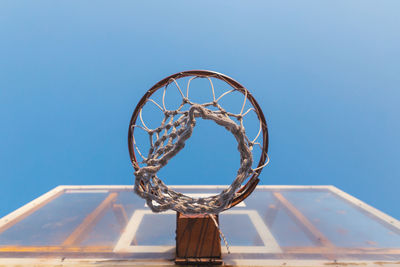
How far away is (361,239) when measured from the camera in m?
1.88

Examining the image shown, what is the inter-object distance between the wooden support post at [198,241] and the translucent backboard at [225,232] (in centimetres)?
11

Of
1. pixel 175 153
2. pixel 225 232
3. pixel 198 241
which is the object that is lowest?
pixel 225 232

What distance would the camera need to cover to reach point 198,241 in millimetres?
1578

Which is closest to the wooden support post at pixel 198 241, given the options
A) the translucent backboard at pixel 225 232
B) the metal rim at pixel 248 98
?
the translucent backboard at pixel 225 232

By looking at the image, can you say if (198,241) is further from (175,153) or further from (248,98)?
(248,98)

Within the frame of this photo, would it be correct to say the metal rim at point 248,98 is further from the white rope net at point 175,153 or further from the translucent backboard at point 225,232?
the translucent backboard at point 225,232

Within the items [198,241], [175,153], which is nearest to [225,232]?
[198,241]

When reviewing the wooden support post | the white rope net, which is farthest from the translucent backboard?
the white rope net

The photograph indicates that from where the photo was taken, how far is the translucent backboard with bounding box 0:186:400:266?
5.30 ft

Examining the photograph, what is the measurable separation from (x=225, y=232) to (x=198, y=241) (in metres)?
0.44

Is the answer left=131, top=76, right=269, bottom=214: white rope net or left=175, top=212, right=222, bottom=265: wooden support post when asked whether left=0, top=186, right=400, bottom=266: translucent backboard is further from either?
left=131, top=76, right=269, bottom=214: white rope net

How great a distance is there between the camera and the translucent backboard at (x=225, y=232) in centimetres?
162

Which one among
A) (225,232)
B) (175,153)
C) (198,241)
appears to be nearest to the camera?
(175,153)

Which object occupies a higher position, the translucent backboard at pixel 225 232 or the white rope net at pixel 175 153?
the white rope net at pixel 175 153
